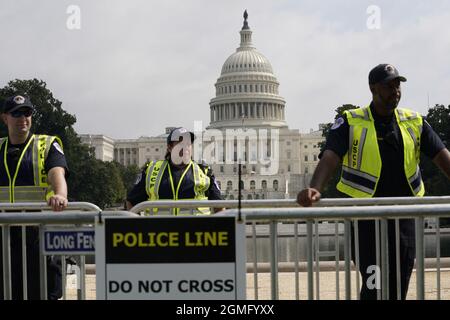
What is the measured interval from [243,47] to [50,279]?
125 metres

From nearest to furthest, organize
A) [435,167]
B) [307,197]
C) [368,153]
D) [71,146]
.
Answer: [307,197] < [368,153] < [435,167] < [71,146]

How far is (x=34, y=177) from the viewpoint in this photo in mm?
5516

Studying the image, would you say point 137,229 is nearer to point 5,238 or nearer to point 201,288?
point 201,288

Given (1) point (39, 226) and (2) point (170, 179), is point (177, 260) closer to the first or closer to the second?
(1) point (39, 226)

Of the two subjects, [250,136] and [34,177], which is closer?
[34,177]

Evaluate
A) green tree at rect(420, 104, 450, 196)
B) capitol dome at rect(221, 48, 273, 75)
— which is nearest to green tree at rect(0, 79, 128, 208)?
green tree at rect(420, 104, 450, 196)

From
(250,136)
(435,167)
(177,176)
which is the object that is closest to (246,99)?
(250,136)

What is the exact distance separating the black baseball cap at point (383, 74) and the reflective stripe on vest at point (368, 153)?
203 mm

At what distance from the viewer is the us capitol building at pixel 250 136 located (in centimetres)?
11625

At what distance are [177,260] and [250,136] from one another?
372ft

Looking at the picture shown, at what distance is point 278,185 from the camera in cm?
12225

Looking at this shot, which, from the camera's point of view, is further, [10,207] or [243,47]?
[243,47]

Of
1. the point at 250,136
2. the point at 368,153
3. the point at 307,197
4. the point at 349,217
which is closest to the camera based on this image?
the point at 349,217
